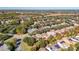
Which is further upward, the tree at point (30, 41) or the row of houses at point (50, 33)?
the row of houses at point (50, 33)

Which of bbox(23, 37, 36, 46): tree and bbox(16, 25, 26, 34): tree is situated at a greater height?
bbox(16, 25, 26, 34): tree

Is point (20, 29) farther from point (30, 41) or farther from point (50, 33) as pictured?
point (50, 33)

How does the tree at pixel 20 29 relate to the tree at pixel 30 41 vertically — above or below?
above

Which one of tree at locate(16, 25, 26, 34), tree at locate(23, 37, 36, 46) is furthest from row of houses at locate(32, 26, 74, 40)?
tree at locate(16, 25, 26, 34)

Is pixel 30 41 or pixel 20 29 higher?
pixel 20 29

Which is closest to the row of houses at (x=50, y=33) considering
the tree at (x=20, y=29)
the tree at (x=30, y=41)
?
the tree at (x=30, y=41)

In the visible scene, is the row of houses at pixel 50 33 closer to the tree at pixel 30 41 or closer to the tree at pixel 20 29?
the tree at pixel 30 41

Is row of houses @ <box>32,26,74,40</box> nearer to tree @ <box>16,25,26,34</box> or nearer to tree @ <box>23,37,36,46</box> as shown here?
tree @ <box>23,37,36,46</box>

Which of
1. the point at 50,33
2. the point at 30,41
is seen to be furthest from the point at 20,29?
the point at 50,33

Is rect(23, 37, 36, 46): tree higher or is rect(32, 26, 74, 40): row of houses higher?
rect(32, 26, 74, 40): row of houses

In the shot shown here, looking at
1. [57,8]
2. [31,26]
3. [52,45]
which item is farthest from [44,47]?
[57,8]
